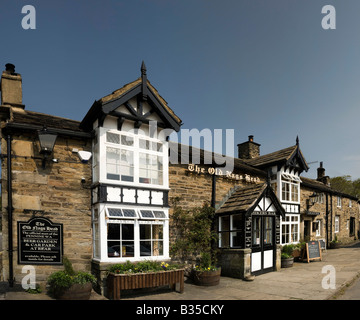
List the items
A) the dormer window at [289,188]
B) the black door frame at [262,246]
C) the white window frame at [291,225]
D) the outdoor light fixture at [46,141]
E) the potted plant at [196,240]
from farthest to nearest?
the dormer window at [289,188]
the white window frame at [291,225]
the black door frame at [262,246]
the potted plant at [196,240]
the outdoor light fixture at [46,141]

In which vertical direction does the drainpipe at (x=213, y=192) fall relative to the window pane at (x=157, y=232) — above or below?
above

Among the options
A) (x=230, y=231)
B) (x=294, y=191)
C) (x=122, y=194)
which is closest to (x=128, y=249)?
(x=122, y=194)

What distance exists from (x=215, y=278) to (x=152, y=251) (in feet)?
7.66

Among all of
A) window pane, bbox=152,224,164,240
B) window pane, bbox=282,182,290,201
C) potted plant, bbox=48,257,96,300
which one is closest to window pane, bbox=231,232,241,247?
window pane, bbox=152,224,164,240

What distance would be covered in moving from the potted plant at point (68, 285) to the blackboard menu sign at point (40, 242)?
62cm

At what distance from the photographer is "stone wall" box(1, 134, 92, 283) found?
7.17 m

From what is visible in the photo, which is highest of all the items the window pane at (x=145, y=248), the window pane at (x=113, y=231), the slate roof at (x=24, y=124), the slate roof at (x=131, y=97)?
the slate roof at (x=131, y=97)

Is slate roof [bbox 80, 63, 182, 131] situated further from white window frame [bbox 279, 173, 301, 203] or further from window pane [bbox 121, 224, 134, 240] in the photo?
white window frame [bbox 279, 173, 301, 203]

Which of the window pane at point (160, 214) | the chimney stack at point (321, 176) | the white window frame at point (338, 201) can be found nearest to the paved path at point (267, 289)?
the window pane at point (160, 214)

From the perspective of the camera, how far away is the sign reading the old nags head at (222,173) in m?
10.6

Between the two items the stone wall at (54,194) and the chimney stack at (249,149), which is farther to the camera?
the chimney stack at (249,149)

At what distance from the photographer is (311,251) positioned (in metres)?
13.8

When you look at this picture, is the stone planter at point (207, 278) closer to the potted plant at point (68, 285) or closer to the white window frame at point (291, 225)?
the potted plant at point (68, 285)
